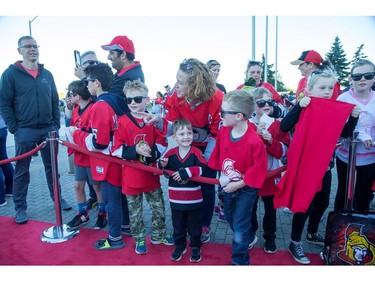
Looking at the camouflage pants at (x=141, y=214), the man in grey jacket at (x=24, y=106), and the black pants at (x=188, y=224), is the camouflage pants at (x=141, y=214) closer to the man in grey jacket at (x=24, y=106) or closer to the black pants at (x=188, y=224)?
the black pants at (x=188, y=224)

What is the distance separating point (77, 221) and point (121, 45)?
7.81 ft

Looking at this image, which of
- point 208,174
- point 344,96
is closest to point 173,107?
point 208,174

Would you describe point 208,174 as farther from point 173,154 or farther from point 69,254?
point 69,254

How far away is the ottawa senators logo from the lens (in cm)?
258

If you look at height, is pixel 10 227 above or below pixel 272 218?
below

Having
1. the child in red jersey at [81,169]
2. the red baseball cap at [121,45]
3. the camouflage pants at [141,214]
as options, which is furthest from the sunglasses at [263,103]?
the child in red jersey at [81,169]

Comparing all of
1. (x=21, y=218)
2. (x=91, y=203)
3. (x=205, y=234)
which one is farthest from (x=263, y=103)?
(x=21, y=218)

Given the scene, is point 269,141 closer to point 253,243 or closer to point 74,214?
point 253,243

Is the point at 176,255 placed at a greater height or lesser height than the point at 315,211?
lesser

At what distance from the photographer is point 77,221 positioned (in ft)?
13.0

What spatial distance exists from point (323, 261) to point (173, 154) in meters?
1.85

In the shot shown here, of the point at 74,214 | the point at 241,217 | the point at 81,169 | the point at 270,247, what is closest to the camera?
the point at 241,217

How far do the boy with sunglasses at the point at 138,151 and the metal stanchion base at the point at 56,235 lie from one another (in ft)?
3.25

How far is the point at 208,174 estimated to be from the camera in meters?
3.23
